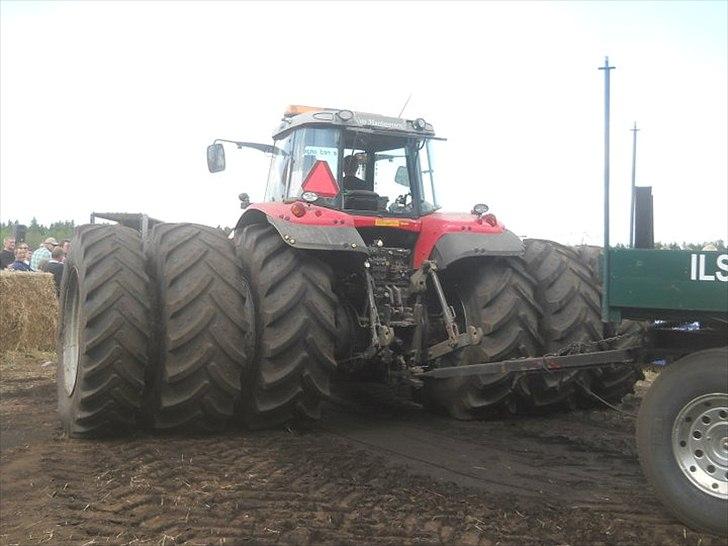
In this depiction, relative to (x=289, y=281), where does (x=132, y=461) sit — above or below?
below

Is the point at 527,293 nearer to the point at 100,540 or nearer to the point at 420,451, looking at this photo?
the point at 420,451

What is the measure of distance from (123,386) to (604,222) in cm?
356

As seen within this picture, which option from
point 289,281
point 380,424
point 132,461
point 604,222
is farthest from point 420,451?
point 604,222

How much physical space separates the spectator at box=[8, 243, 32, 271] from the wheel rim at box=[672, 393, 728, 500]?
11369 mm

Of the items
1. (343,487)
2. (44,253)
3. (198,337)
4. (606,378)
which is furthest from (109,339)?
(44,253)

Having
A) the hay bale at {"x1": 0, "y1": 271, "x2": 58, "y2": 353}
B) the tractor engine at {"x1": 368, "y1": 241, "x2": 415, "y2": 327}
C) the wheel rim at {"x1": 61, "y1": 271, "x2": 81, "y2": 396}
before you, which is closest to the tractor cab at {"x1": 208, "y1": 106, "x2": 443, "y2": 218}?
the tractor engine at {"x1": 368, "y1": 241, "x2": 415, "y2": 327}

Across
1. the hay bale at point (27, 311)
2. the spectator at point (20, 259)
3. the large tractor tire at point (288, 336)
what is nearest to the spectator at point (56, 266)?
the spectator at point (20, 259)

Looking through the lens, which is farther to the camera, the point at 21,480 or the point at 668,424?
the point at 21,480

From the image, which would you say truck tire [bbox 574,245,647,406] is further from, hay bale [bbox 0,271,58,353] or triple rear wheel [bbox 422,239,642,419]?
hay bale [bbox 0,271,58,353]

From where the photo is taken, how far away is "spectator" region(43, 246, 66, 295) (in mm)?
12770

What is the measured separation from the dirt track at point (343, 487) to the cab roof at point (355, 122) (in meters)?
2.61

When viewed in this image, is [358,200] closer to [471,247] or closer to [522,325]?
[471,247]

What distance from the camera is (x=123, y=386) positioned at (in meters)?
5.61

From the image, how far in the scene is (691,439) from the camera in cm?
389
